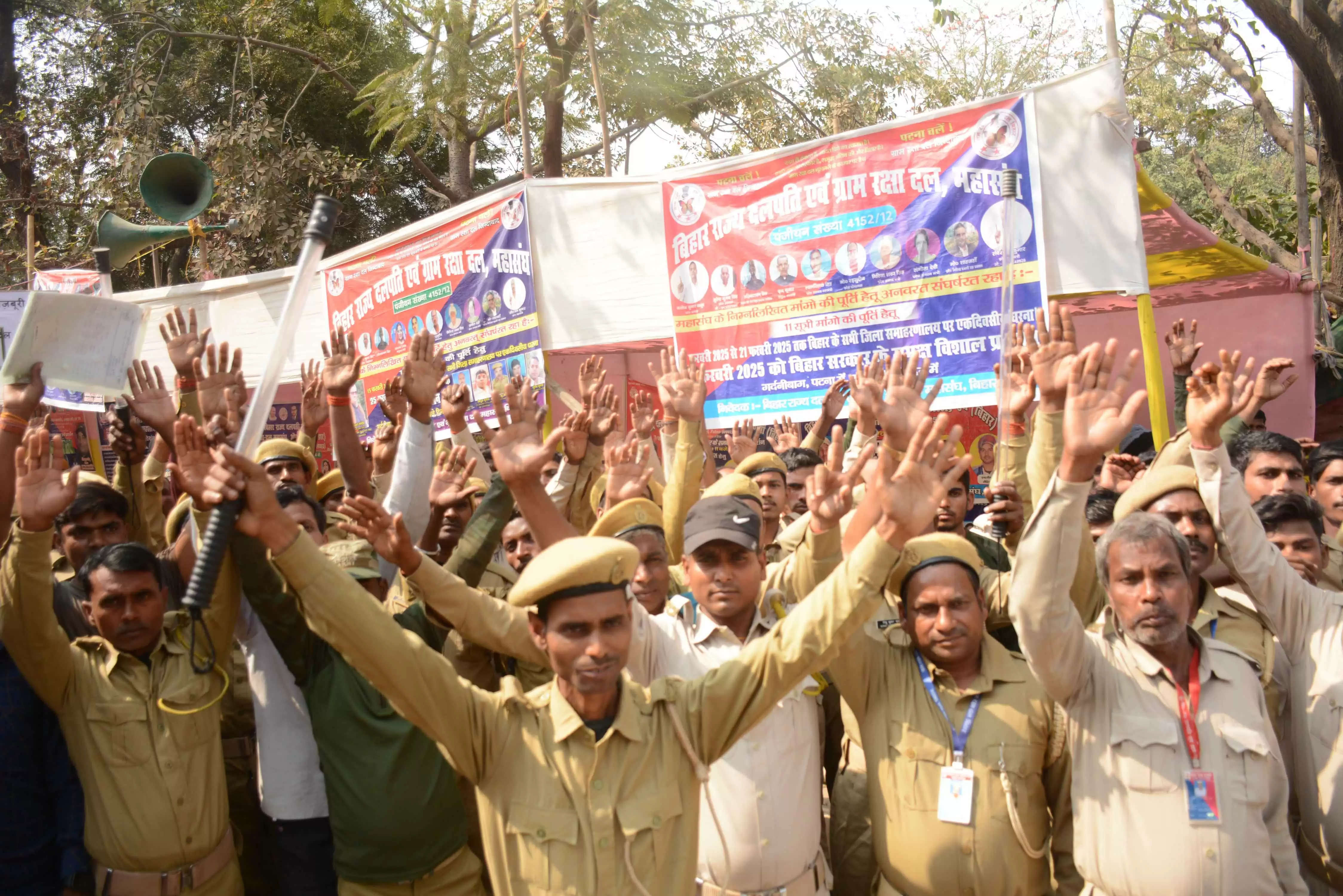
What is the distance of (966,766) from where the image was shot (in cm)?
294

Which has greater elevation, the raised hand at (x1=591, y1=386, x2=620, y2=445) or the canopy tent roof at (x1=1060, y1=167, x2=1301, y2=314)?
the canopy tent roof at (x1=1060, y1=167, x2=1301, y2=314)

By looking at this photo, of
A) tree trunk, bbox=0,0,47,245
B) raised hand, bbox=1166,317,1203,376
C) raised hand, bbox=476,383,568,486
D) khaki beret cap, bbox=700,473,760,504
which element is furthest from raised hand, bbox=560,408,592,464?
tree trunk, bbox=0,0,47,245

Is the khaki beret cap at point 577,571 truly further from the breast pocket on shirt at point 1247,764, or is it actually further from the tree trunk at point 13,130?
the tree trunk at point 13,130

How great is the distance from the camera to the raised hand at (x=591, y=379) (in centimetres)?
440

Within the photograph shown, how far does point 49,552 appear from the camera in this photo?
2881mm

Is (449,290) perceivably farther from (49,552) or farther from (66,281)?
(66,281)

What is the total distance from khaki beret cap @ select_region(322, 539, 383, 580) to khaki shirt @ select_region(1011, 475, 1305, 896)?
1.82 meters

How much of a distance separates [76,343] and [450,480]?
4.13 ft

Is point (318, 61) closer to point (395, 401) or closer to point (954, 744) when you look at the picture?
point (395, 401)

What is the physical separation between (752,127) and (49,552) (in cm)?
1331

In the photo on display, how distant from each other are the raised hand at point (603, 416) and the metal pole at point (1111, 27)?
391 cm

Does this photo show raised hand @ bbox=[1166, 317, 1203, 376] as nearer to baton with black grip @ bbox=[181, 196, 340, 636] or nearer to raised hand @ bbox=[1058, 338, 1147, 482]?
raised hand @ bbox=[1058, 338, 1147, 482]

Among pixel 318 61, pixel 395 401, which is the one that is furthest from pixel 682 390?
pixel 318 61

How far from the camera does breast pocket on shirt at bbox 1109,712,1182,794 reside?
2725 mm
